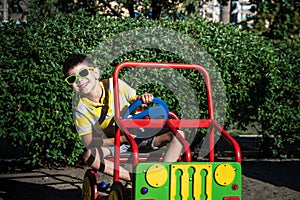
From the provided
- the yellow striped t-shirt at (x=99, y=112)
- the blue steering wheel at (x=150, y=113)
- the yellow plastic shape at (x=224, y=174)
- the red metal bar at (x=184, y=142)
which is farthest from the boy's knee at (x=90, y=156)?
the yellow plastic shape at (x=224, y=174)

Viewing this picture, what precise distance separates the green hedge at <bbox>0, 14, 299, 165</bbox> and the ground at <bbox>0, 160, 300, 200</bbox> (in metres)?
0.25

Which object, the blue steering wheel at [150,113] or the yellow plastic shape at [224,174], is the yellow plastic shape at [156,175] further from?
the blue steering wheel at [150,113]

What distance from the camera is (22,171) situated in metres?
6.54

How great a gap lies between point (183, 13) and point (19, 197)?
275 inches

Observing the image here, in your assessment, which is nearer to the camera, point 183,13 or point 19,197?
point 19,197

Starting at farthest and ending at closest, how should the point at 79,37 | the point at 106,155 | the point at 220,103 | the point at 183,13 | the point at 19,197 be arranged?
the point at 183,13 < the point at 220,103 < the point at 79,37 < the point at 19,197 < the point at 106,155

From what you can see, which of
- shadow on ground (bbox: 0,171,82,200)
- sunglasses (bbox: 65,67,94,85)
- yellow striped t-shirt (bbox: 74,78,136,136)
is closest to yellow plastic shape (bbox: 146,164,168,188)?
yellow striped t-shirt (bbox: 74,78,136,136)

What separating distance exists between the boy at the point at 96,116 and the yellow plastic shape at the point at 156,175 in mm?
658

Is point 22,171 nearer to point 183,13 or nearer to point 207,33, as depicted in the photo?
point 207,33

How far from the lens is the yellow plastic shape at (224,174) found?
11.9 ft

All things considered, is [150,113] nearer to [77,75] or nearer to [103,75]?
[77,75]

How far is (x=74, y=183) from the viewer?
19.2 ft

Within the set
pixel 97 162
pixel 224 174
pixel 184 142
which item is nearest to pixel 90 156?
pixel 97 162

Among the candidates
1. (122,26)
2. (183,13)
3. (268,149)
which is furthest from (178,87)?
(183,13)
